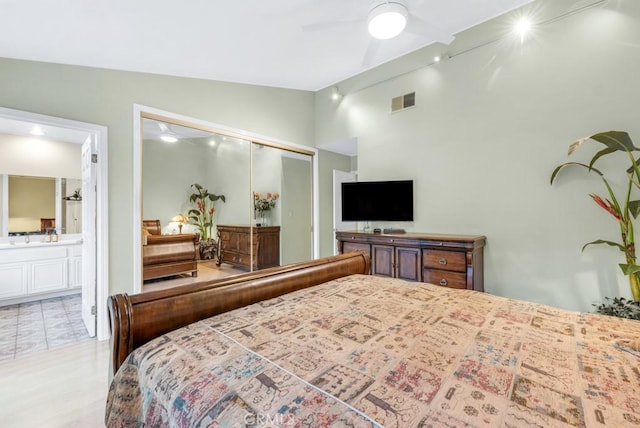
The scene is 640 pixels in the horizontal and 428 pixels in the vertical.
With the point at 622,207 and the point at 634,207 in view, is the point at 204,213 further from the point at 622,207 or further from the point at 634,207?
the point at 622,207

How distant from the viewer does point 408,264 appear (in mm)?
3311

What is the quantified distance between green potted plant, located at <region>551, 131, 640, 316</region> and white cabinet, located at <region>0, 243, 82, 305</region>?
238 inches

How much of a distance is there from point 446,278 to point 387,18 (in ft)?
8.22

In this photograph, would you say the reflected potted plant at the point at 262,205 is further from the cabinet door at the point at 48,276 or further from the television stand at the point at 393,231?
the cabinet door at the point at 48,276

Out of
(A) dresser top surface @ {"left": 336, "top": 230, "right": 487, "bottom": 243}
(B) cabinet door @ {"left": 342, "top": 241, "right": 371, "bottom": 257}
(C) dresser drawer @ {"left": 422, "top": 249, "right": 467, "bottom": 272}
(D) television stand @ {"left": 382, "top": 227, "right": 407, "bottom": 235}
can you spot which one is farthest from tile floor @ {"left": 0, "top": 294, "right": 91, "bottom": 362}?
(C) dresser drawer @ {"left": 422, "top": 249, "right": 467, "bottom": 272}

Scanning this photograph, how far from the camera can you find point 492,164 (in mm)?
3211

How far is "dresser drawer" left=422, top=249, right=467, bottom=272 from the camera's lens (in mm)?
2969

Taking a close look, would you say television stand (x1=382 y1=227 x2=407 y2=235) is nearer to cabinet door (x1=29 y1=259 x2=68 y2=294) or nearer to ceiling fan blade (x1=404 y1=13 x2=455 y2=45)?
ceiling fan blade (x1=404 y1=13 x2=455 y2=45)

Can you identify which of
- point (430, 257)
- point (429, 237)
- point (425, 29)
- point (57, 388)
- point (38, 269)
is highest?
point (425, 29)

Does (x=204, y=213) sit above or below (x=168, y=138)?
below

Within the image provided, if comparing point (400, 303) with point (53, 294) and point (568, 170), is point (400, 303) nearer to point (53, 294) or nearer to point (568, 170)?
point (568, 170)

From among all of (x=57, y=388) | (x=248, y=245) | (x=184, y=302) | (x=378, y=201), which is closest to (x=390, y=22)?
(x=378, y=201)

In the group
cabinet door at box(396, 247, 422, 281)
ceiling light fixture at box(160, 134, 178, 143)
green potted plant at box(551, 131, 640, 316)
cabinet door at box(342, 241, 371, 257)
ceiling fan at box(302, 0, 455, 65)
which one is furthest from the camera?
cabinet door at box(342, 241, 371, 257)

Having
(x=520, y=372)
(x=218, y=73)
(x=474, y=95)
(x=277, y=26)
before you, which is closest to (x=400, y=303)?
(x=520, y=372)
